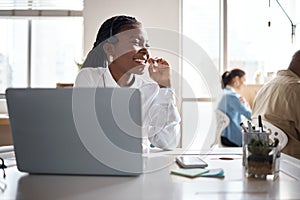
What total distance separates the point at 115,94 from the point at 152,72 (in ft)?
1.94

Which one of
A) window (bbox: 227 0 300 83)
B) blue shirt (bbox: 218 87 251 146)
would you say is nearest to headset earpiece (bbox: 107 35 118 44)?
blue shirt (bbox: 218 87 251 146)

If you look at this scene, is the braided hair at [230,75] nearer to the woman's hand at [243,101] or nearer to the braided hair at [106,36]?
the woman's hand at [243,101]

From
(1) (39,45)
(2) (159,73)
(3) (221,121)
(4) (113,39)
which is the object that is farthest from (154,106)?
(1) (39,45)

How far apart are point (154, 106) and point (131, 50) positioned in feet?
0.68

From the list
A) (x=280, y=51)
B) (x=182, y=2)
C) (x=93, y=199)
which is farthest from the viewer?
(x=182, y=2)

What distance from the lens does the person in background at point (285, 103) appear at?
1.88 meters


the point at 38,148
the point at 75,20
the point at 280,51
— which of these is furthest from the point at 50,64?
the point at 38,148

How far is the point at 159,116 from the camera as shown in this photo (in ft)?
4.43

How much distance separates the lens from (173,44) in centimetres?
359

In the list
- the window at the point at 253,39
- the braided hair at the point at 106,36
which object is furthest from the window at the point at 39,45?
the braided hair at the point at 106,36

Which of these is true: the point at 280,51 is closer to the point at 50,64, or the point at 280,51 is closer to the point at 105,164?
the point at 50,64

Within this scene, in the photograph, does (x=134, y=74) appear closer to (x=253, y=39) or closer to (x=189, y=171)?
(x=189, y=171)

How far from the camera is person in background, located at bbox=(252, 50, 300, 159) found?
1.88 metres

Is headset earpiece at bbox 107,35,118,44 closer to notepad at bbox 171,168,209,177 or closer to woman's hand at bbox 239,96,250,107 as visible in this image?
notepad at bbox 171,168,209,177
